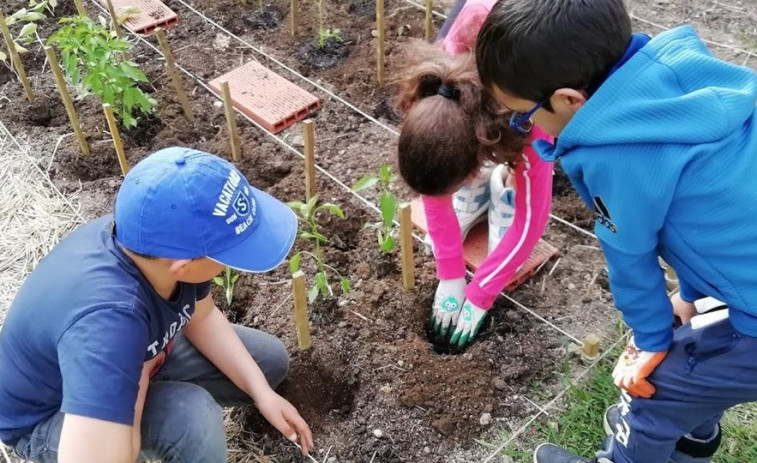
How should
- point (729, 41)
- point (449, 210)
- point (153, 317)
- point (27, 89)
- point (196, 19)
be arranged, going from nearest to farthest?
point (153, 317) → point (449, 210) → point (27, 89) → point (729, 41) → point (196, 19)

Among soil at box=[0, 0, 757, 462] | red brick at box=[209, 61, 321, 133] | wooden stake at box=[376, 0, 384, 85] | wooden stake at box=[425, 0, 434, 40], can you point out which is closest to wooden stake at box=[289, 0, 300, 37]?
soil at box=[0, 0, 757, 462]

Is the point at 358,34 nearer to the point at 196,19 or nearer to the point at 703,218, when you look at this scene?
the point at 196,19

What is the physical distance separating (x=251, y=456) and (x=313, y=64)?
6.39ft

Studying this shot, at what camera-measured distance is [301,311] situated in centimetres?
191

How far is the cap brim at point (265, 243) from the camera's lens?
1.36 meters

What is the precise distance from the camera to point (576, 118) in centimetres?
128

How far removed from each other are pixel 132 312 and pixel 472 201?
1344mm

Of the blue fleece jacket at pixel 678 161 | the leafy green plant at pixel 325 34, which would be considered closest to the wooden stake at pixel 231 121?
the leafy green plant at pixel 325 34

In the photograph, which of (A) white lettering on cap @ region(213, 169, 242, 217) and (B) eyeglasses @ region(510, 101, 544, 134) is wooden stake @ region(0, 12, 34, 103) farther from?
(B) eyeglasses @ region(510, 101, 544, 134)

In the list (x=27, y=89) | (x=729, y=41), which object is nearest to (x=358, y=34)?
(x=27, y=89)

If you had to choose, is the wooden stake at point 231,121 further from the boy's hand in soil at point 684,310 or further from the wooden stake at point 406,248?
the boy's hand in soil at point 684,310

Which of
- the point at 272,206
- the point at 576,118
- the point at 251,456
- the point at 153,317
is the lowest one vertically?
the point at 251,456

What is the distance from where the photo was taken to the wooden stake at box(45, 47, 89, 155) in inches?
98.6

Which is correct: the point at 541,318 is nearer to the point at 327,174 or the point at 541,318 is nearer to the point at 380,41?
the point at 327,174
